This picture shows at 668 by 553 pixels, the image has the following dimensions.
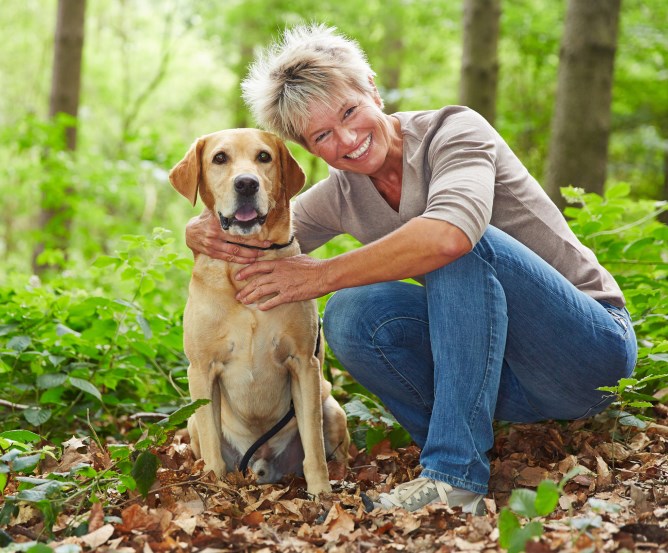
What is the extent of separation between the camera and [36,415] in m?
3.40

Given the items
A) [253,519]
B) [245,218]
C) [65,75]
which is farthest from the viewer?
[65,75]

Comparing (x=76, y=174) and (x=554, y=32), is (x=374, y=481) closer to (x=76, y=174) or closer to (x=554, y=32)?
(x=76, y=174)

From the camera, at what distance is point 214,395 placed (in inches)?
122

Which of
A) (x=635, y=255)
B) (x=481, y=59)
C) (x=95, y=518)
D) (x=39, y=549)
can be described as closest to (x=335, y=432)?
(x=95, y=518)

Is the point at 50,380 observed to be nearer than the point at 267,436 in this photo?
No

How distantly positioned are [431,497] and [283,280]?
1010 mm

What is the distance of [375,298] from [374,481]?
78 cm

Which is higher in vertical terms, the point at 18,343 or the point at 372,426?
the point at 18,343

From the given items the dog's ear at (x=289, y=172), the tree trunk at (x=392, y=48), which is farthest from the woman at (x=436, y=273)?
the tree trunk at (x=392, y=48)

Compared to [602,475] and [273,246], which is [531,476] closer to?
[602,475]

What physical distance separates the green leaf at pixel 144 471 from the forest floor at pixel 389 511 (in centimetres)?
7

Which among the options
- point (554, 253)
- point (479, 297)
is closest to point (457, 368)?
point (479, 297)

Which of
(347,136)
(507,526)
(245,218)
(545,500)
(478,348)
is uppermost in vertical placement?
(347,136)

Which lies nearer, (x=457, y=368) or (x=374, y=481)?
(x=457, y=368)
